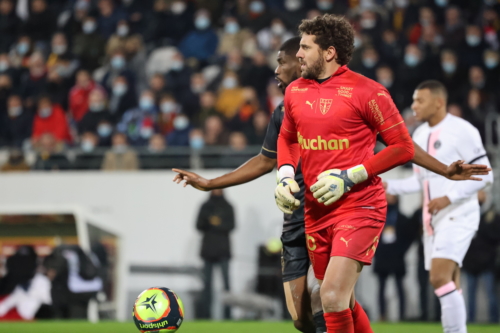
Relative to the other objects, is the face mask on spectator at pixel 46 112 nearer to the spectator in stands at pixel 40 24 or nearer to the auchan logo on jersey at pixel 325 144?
the spectator in stands at pixel 40 24

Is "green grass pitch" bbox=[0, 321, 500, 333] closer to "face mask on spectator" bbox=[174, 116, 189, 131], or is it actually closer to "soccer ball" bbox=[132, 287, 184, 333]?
"soccer ball" bbox=[132, 287, 184, 333]

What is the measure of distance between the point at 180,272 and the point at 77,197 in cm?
236

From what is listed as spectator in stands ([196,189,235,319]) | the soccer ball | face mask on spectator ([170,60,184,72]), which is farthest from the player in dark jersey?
face mask on spectator ([170,60,184,72])

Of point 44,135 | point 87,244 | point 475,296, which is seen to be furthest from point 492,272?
point 44,135

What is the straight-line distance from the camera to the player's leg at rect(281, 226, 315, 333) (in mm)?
5195

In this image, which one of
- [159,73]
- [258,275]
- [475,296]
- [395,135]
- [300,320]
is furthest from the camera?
[159,73]

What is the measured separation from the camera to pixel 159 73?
14.8 m

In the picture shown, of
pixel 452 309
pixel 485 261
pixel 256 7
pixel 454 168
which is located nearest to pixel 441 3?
pixel 256 7

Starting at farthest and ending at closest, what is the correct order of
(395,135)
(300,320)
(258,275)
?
1. (258,275)
2. (300,320)
3. (395,135)

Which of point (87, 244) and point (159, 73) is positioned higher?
point (159, 73)

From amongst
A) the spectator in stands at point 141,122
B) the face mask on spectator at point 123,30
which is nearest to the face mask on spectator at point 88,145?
the spectator in stands at point 141,122

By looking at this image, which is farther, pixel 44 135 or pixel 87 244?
pixel 44 135

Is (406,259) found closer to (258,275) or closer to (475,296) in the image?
(475,296)

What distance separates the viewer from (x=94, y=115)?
13867 mm
